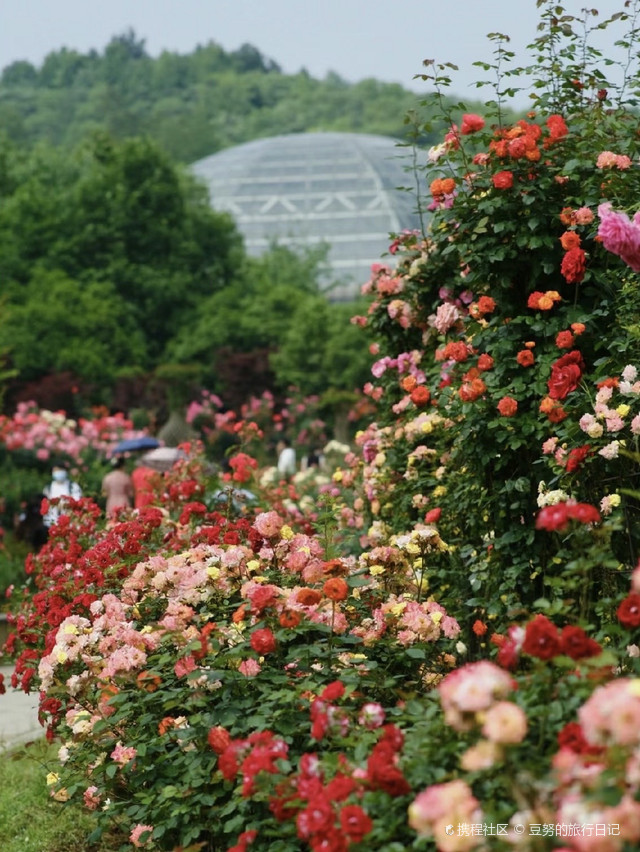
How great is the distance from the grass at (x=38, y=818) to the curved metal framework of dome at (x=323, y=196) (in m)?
55.7

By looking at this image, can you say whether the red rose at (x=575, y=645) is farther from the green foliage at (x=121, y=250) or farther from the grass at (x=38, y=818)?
the green foliage at (x=121, y=250)

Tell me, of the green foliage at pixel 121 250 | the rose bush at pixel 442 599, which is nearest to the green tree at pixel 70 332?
the green foliage at pixel 121 250

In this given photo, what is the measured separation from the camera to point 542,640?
249 centimetres

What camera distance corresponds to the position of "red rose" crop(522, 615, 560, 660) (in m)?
2.48

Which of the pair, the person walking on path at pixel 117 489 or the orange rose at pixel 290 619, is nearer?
the orange rose at pixel 290 619

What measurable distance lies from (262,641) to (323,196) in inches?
2606

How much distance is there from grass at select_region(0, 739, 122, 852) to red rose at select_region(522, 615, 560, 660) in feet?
7.82

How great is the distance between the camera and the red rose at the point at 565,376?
486 cm

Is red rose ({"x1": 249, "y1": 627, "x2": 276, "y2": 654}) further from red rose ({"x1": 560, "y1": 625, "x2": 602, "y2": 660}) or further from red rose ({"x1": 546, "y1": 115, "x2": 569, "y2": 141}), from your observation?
red rose ({"x1": 546, "y1": 115, "x2": 569, "y2": 141})

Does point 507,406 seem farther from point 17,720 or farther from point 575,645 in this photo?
point 17,720

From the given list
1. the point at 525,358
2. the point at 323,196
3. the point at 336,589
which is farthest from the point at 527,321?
the point at 323,196

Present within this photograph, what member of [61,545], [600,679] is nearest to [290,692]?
[600,679]

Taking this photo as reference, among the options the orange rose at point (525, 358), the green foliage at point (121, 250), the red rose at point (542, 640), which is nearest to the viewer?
the red rose at point (542, 640)

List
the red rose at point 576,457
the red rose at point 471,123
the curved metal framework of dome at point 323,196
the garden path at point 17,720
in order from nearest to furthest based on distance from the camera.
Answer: the red rose at point 576,457, the red rose at point 471,123, the garden path at point 17,720, the curved metal framework of dome at point 323,196
